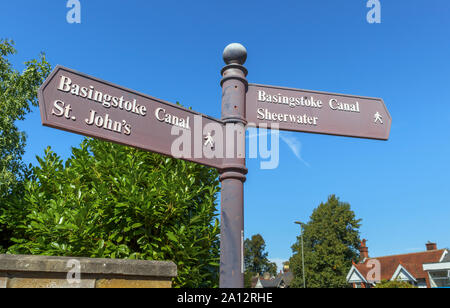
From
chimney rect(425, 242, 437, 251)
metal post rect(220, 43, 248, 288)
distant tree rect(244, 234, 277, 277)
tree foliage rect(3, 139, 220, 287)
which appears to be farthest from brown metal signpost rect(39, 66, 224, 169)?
distant tree rect(244, 234, 277, 277)

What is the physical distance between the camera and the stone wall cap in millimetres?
2650

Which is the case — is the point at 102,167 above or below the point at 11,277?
above

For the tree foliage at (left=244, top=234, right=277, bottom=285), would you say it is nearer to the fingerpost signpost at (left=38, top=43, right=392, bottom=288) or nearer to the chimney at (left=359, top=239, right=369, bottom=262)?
the chimney at (left=359, top=239, right=369, bottom=262)

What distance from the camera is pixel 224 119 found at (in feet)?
10.0

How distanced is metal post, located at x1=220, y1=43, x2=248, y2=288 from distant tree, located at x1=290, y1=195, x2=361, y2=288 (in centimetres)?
4150

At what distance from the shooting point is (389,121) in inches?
140

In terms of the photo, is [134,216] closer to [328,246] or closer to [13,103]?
[13,103]

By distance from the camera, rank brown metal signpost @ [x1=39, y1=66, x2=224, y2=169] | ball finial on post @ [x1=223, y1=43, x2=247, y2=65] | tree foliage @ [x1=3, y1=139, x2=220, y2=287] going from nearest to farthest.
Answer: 1. brown metal signpost @ [x1=39, y1=66, x2=224, y2=169]
2. ball finial on post @ [x1=223, y1=43, x2=247, y2=65]
3. tree foliage @ [x1=3, y1=139, x2=220, y2=287]

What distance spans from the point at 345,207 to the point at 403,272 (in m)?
11.7

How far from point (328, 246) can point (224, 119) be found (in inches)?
1739

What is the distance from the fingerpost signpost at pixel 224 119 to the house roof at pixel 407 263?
128 feet

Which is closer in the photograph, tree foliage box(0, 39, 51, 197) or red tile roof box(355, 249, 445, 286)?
tree foliage box(0, 39, 51, 197)
